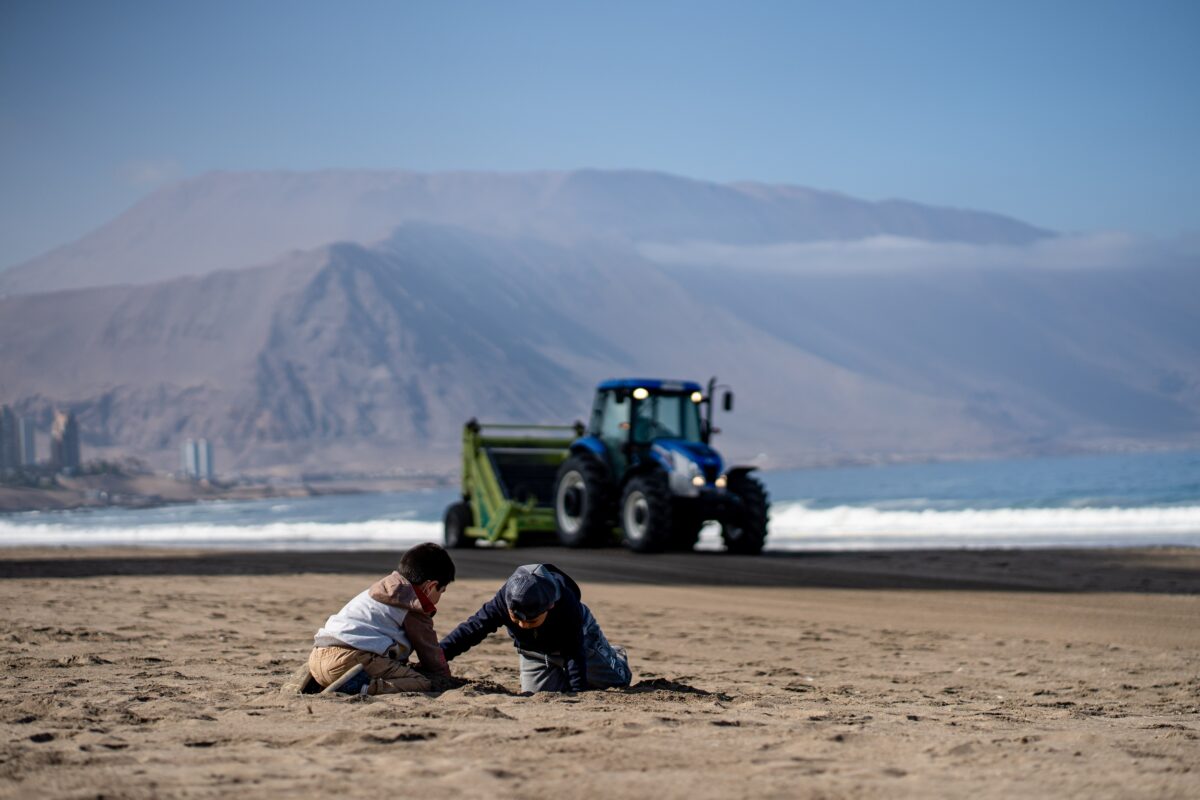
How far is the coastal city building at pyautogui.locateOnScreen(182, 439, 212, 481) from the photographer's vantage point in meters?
138

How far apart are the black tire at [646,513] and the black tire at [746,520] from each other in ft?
3.98

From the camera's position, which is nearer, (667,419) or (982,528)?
(667,419)

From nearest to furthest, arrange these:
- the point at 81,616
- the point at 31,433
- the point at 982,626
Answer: the point at 81,616
the point at 982,626
the point at 31,433

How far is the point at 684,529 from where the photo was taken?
2162cm

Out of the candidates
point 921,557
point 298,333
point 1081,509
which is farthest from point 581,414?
point 921,557

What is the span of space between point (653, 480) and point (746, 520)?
5.18ft

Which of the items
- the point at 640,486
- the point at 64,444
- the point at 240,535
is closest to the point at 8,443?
the point at 64,444

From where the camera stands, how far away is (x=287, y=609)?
13344 millimetres

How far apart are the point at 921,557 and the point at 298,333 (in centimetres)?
15689

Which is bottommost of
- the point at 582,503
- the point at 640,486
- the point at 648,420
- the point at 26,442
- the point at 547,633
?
the point at 547,633

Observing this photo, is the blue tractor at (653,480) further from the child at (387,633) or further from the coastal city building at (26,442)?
the coastal city building at (26,442)

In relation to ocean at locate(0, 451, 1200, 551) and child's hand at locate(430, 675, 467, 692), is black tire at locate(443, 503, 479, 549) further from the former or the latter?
child's hand at locate(430, 675, 467, 692)

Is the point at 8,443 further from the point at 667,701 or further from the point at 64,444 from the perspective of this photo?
the point at 667,701

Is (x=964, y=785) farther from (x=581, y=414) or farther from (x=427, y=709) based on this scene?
(x=581, y=414)
